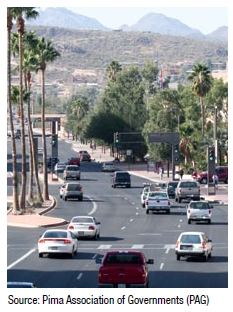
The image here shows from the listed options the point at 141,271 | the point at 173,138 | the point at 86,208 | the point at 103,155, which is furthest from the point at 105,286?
the point at 103,155

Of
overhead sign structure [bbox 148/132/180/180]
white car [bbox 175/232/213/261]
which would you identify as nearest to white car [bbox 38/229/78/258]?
white car [bbox 175/232/213/261]

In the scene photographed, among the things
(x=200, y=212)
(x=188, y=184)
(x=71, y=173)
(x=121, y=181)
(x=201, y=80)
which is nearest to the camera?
(x=200, y=212)

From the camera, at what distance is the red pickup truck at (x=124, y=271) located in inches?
1345

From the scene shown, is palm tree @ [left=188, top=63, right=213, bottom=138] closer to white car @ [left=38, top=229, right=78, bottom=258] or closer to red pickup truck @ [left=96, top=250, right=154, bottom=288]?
white car @ [left=38, top=229, right=78, bottom=258]

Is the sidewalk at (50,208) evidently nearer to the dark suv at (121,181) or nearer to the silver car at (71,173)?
the silver car at (71,173)

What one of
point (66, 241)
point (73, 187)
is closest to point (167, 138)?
point (73, 187)

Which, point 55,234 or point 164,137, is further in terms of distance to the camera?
point 164,137

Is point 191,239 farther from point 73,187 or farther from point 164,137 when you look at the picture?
point 164,137

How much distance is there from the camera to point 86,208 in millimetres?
80750

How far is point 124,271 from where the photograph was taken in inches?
1347

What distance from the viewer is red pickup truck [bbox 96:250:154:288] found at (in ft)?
112

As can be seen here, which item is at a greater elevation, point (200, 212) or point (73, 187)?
point (200, 212)
